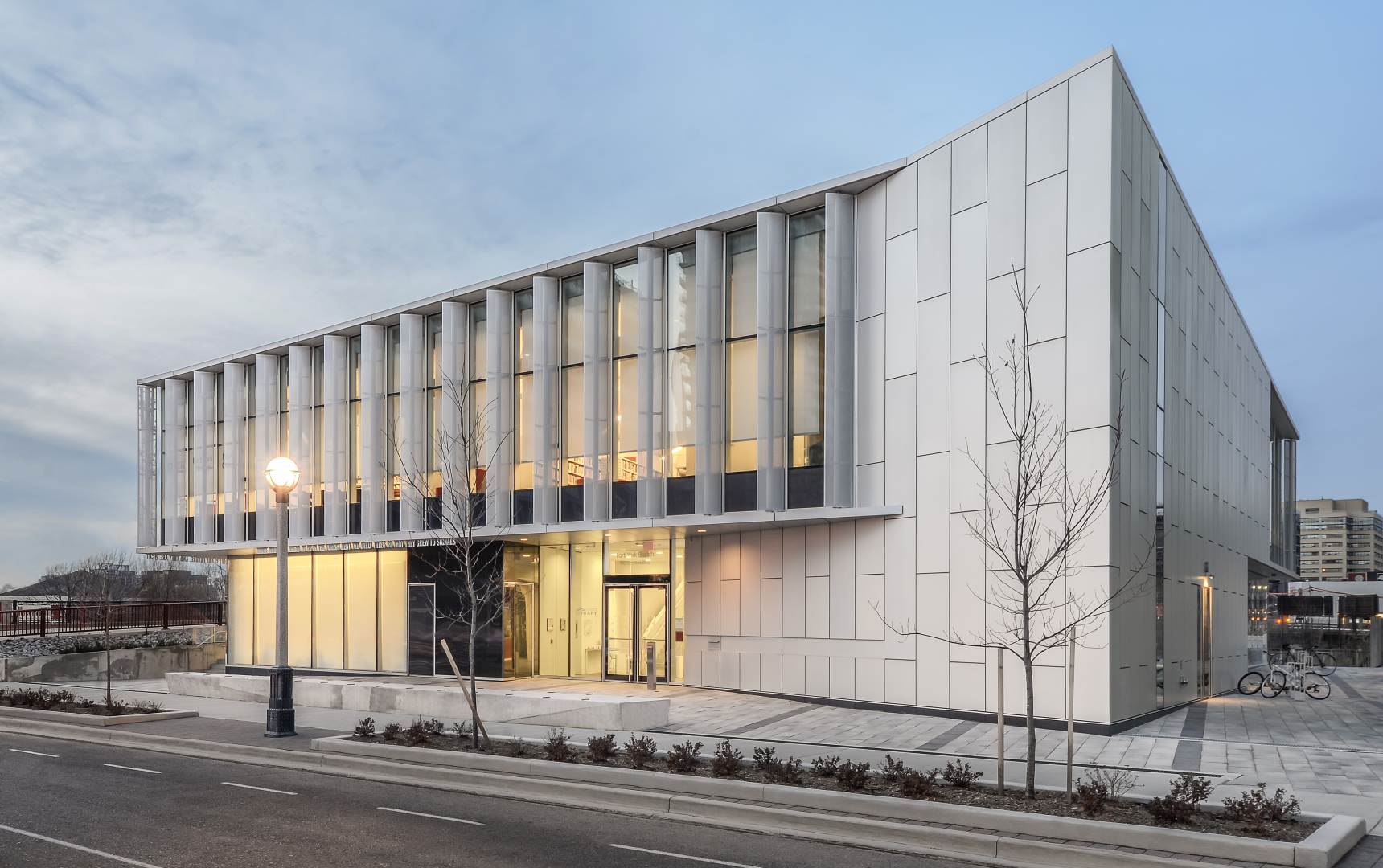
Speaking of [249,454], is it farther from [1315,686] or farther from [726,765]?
[1315,686]

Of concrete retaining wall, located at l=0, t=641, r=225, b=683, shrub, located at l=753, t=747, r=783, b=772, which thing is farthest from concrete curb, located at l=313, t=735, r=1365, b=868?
concrete retaining wall, located at l=0, t=641, r=225, b=683

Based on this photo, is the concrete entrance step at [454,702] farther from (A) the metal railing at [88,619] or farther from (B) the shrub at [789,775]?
(A) the metal railing at [88,619]

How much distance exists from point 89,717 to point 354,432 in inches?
532

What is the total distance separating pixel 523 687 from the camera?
27844 mm

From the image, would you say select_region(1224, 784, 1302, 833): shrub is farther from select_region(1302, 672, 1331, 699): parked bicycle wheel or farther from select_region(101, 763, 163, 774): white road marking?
select_region(1302, 672, 1331, 699): parked bicycle wheel

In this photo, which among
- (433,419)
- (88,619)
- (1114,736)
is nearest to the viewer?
(1114,736)

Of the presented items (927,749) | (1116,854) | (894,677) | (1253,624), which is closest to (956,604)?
(894,677)

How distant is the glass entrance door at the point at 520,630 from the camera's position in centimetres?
3031

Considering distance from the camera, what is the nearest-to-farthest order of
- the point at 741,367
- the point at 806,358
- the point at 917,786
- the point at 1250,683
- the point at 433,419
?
the point at 917,786, the point at 806,358, the point at 741,367, the point at 1250,683, the point at 433,419

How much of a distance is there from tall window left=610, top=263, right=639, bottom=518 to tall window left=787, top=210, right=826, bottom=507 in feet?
13.9

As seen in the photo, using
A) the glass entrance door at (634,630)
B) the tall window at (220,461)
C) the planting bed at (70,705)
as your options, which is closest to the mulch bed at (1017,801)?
the planting bed at (70,705)

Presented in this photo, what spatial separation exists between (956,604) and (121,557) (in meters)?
143

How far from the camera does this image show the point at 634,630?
29422mm

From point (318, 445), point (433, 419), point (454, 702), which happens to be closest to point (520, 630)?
point (433, 419)
